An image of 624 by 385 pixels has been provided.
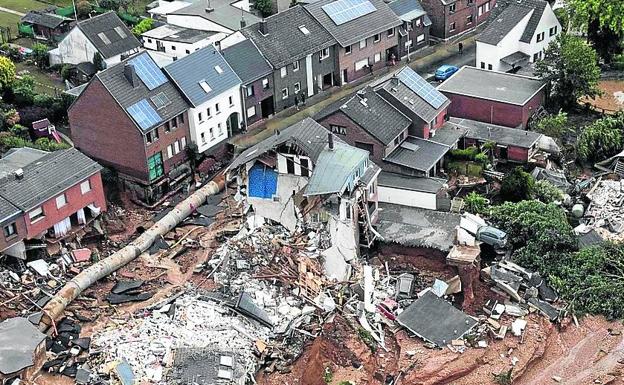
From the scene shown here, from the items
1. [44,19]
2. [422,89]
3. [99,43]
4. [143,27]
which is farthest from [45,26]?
[422,89]

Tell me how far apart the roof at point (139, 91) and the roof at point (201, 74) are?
2.10 feet

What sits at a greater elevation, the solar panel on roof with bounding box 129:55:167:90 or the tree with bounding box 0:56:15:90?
the solar panel on roof with bounding box 129:55:167:90

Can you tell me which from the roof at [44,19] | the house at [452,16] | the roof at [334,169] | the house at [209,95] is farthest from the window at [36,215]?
the house at [452,16]

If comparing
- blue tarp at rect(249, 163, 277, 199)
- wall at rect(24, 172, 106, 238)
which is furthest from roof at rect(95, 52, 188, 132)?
blue tarp at rect(249, 163, 277, 199)

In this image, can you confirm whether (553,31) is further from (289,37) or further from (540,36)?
(289,37)

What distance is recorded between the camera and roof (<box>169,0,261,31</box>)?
7212 cm

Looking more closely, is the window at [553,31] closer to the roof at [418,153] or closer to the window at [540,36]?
the window at [540,36]

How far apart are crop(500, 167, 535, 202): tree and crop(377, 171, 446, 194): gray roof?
11.9ft

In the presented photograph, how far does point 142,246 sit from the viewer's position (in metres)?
50.6

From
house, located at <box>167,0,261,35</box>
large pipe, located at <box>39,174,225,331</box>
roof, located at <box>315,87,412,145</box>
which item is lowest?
large pipe, located at <box>39,174,225,331</box>

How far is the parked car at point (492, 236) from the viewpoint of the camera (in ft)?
155

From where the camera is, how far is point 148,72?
5712 cm

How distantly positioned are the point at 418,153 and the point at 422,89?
5280 mm

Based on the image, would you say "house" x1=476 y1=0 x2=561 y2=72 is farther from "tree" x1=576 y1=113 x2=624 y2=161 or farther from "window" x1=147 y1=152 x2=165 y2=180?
"window" x1=147 y1=152 x2=165 y2=180
